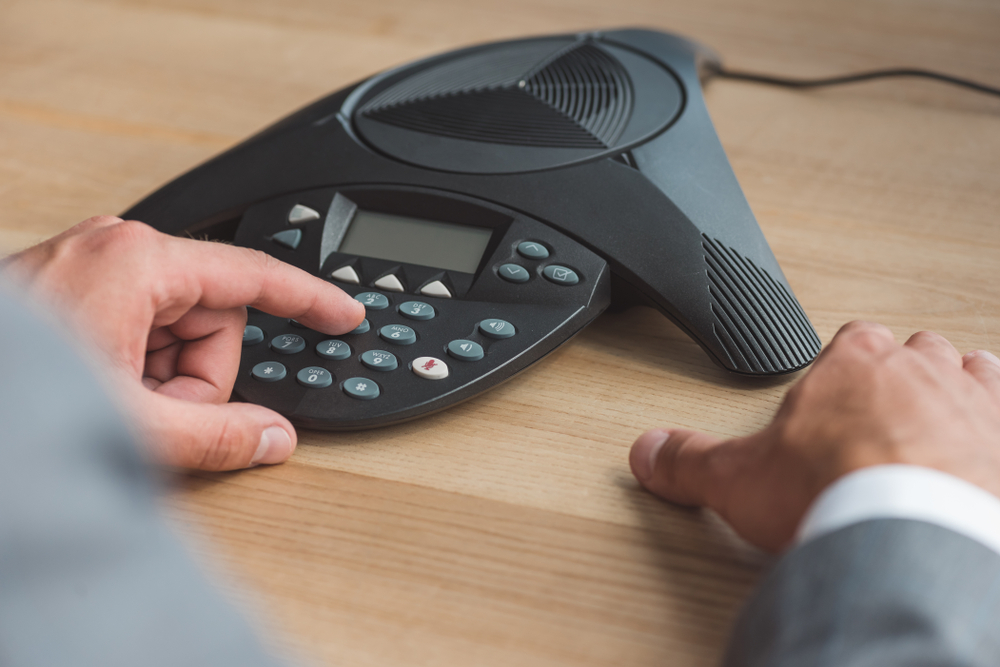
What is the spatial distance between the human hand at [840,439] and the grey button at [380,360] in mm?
126

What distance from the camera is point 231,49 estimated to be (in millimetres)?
Result: 850

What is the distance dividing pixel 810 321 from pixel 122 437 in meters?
0.41

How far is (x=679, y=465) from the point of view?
1.16 feet

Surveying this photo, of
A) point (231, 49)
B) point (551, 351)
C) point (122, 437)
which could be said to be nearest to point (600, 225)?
point (551, 351)

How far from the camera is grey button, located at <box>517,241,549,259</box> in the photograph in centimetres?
45

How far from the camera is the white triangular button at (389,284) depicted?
450 millimetres

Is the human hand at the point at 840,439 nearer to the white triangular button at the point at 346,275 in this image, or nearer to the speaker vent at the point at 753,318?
the speaker vent at the point at 753,318

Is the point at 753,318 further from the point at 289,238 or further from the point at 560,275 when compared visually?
the point at 289,238

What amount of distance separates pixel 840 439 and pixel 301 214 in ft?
1.09

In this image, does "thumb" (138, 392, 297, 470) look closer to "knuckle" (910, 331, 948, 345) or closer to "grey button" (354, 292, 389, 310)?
"grey button" (354, 292, 389, 310)

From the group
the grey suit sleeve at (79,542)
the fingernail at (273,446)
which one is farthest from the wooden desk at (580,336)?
the grey suit sleeve at (79,542)

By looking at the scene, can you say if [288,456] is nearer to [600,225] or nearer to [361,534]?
[361,534]

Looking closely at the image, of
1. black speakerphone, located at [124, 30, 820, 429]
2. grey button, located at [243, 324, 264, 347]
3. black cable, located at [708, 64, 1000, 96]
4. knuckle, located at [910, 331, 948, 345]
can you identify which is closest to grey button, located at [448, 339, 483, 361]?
black speakerphone, located at [124, 30, 820, 429]

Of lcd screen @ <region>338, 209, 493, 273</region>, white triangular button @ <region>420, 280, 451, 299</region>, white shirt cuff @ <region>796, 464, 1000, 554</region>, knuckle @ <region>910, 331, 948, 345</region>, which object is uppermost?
white shirt cuff @ <region>796, 464, 1000, 554</region>
